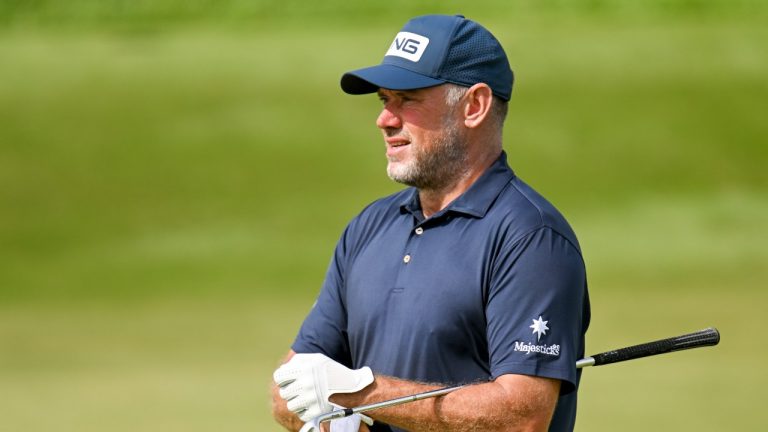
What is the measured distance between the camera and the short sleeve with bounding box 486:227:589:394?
10.4ft

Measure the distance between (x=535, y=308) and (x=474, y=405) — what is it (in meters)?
0.25

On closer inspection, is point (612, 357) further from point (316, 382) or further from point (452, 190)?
point (316, 382)

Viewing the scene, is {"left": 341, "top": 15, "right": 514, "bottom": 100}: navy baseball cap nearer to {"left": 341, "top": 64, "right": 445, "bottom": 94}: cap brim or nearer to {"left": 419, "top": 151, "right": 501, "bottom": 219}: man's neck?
{"left": 341, "top": 64, "right": 445, "bottom": 94}: cap brim

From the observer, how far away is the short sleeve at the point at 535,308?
3.17 meters

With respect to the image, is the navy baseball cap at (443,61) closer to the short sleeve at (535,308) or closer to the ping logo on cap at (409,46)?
the ping logo on cap at (409,46)

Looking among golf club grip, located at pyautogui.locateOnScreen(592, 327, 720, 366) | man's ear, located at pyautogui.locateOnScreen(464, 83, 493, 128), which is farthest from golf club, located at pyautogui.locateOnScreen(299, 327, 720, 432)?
man's ear, located at pyautogui.locateOnScreen(464, 83, 493, 128)

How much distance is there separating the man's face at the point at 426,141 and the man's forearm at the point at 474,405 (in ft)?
1.72

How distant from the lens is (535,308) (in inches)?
125

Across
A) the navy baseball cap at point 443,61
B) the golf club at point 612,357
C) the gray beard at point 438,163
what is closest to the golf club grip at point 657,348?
the golf club at point 612,357

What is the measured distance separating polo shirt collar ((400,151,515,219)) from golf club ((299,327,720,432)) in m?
0.43

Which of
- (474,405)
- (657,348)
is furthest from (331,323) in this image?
(657,348)

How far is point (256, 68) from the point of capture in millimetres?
14203

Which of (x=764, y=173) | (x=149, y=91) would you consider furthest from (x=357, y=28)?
(x=764, y=173)

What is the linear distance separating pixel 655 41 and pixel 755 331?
4212 millimetres
